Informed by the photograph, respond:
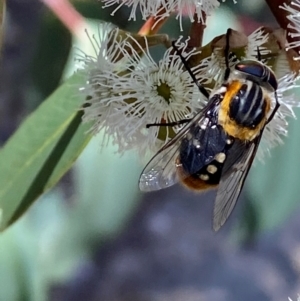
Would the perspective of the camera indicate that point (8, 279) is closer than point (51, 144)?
No

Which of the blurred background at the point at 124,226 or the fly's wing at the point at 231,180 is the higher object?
the fly's wing at the point at 231,180

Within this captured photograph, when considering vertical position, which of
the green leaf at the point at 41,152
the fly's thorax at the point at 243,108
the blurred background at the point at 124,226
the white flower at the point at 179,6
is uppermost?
the white flower at the point at 179,6

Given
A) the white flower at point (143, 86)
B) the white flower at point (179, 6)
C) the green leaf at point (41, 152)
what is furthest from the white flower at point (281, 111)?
the green leaf at point (41, 152)

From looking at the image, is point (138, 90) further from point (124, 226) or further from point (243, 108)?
point (124, 226)

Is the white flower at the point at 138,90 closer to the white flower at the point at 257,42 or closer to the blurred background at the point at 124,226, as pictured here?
the white flower at the point at 257,42

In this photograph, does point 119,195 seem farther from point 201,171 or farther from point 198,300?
point 201,171

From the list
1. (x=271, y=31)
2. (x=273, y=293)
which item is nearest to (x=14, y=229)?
(x=273, y=293)
